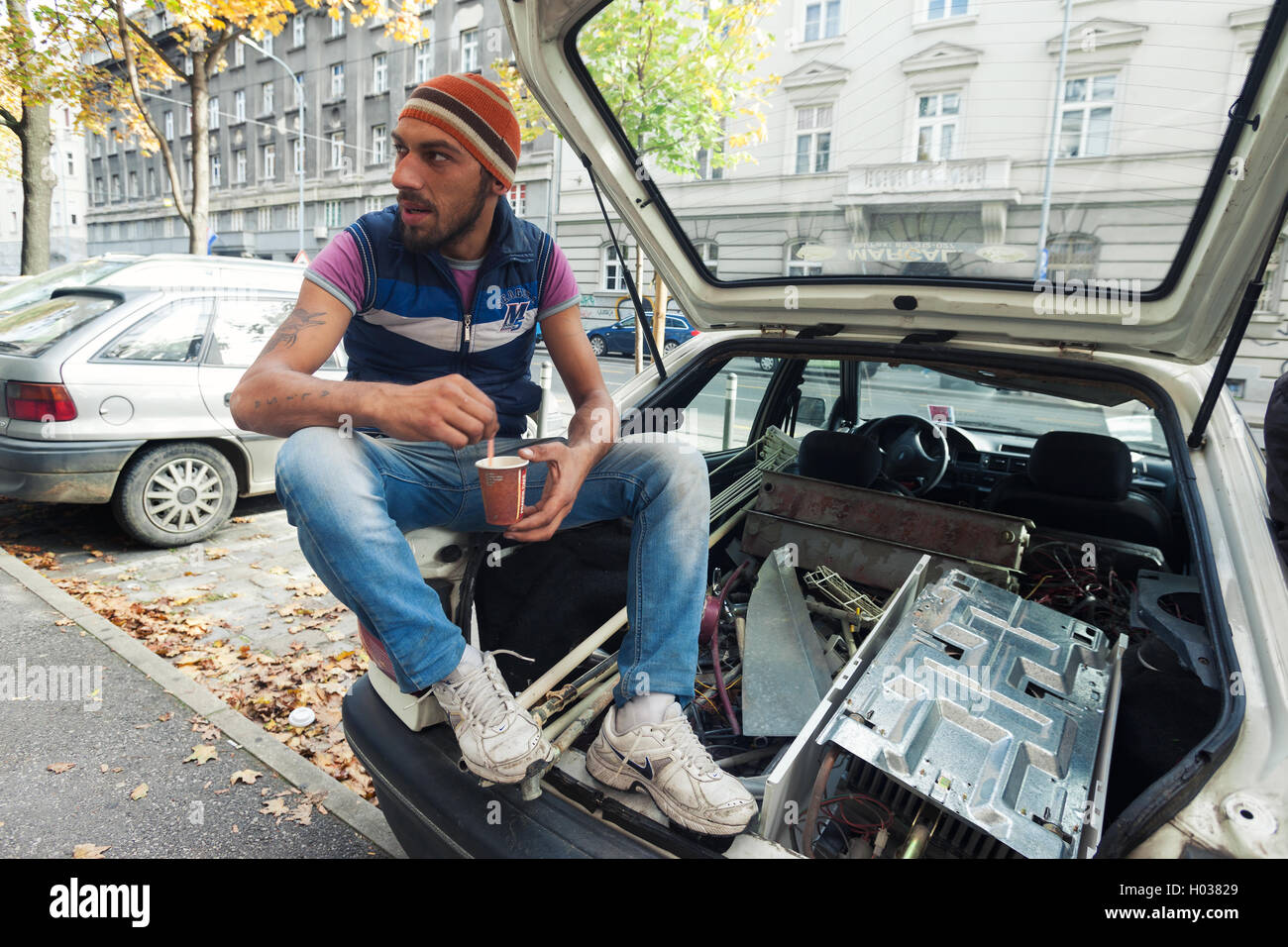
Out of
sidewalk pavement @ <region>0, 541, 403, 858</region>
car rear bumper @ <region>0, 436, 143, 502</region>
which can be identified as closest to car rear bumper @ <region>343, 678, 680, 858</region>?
sidewalk pavement @ <region>0, 541, 403, 858</region>

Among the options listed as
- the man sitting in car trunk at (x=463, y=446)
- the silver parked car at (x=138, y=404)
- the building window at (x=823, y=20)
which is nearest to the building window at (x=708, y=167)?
the building window at (x=823, y=20)

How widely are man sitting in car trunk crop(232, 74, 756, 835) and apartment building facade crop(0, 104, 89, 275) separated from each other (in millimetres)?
41345

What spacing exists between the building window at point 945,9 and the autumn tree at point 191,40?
29.0ft

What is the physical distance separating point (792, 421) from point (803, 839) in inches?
101

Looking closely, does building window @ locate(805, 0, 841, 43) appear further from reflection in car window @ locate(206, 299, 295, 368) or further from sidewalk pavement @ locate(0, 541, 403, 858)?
reflection in car window @ locate(206, 299, 295, 368)

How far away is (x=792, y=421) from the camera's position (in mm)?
3852

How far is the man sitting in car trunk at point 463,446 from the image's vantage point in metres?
1.55

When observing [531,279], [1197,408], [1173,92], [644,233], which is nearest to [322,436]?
[531,279]

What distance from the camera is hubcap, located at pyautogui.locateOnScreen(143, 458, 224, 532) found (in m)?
4.78

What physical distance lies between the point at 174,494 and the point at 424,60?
30964 millimetres

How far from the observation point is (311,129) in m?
35.5

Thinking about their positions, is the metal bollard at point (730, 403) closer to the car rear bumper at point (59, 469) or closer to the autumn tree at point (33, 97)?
the car rear bumper at point (59, 469)

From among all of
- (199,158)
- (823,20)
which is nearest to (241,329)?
(823,20)

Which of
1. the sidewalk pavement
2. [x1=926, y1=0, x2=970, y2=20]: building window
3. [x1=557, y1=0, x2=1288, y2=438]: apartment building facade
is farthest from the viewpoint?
the sidewalk pavement
